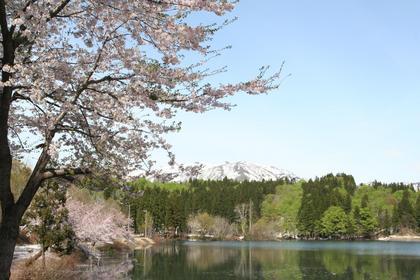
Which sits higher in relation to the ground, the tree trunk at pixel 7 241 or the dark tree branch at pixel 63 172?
the dark tree branch at pixel 63 172

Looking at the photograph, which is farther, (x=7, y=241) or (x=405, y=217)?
(x=405, y=217)

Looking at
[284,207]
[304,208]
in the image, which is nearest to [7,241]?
[304,208]

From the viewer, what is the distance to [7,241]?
7367 mm

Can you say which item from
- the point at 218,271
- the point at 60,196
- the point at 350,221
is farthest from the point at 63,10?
the point at 350,221

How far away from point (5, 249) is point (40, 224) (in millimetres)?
17413

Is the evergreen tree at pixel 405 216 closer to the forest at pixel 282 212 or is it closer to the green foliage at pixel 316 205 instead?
the forest at pixel 282 212

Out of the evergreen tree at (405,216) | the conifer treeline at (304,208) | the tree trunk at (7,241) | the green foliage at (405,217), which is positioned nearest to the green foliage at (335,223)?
the conifer treeline at (304,208)

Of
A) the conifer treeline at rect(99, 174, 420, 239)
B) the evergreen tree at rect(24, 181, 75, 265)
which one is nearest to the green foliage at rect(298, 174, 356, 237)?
the conifer treeline at rect(99, 174, 420, 239)

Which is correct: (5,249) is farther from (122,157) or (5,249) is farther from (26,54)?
(26,54)

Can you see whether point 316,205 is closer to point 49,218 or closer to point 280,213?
point 280,213

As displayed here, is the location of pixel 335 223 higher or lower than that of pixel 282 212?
lower

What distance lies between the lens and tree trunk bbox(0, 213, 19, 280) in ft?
23.5

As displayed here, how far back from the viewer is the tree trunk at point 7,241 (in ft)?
23.5

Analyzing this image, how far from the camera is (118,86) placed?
25.5 feet
